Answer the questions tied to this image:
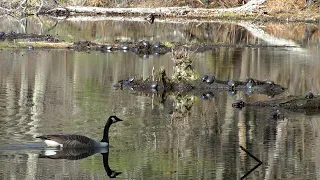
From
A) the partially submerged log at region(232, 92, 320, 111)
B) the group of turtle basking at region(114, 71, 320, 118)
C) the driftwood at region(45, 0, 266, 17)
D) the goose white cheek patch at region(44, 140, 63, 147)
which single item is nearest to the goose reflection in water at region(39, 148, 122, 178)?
the goose white cheek patch at region(44, 140, 63, 147)

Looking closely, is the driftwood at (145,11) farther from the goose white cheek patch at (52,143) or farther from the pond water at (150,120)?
the goose white cheek patch at (52,143)

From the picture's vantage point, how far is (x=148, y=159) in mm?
14109

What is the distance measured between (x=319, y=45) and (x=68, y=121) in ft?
78.0

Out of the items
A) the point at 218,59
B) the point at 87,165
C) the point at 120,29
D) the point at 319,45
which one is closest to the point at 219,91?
the point at 218,59

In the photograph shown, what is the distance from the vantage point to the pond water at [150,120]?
13516 millimetres

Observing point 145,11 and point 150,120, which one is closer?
point 150,120

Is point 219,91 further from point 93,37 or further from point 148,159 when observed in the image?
point 93,37

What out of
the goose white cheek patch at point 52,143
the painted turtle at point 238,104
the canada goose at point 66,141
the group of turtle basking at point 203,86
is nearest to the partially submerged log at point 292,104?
the painted turtle at point 238,104

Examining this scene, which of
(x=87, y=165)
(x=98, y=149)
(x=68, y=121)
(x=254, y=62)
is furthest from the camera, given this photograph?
(x=254, y=62)

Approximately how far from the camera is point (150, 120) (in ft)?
60.8

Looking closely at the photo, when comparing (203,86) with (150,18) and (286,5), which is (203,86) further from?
(286,5)

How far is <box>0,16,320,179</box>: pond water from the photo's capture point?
13.5 meters

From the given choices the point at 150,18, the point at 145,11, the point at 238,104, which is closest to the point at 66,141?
the point at 238,104

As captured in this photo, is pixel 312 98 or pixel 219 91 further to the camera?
pixel 219 91
